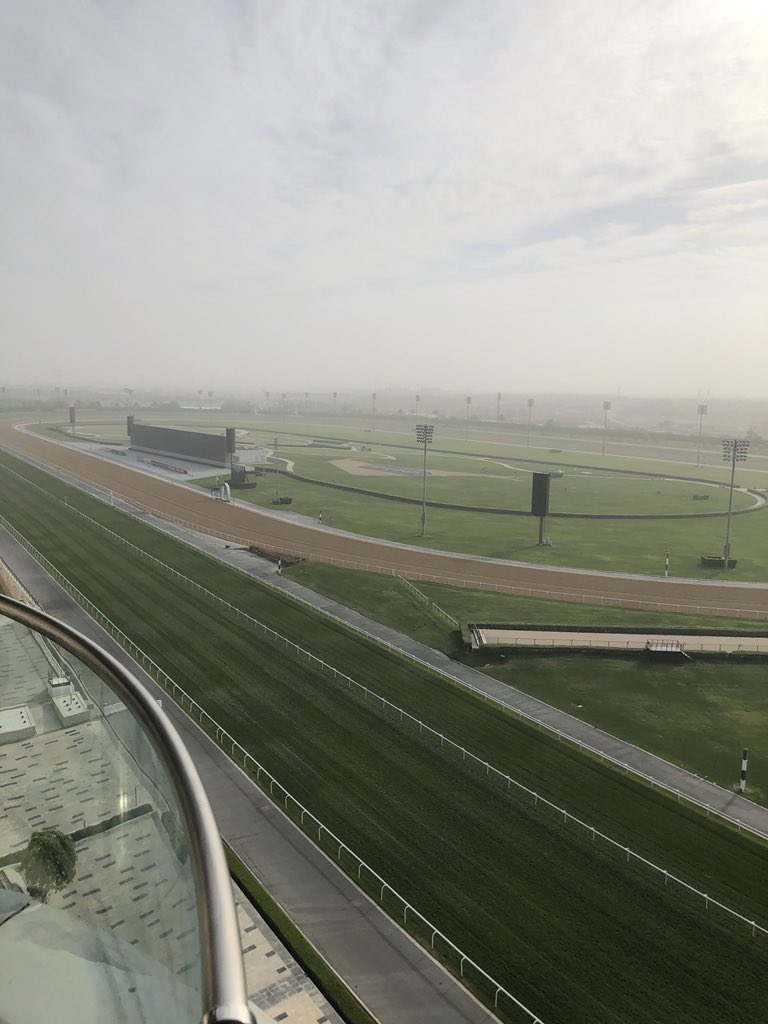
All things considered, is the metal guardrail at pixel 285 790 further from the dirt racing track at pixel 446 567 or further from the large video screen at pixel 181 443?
the large video screen at pixel 181 443

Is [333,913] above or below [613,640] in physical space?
below

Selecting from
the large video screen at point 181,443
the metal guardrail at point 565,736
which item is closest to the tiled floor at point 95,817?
the metal guardrail at point 565,736

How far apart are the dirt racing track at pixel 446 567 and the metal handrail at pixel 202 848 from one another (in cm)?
4537

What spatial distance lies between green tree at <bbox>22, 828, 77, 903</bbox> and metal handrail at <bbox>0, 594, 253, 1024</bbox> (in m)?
3.20

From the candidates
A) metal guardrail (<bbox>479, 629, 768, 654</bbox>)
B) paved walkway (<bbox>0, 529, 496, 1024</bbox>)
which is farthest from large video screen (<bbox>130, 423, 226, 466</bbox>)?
paved walkway (<bbox>0, 529, 496, 1024</bbox>)

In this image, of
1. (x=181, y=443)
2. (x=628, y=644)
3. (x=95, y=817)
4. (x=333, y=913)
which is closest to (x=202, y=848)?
(x=95, y=817)

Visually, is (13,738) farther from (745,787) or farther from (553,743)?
(745,787)

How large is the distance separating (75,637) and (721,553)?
67450 mm

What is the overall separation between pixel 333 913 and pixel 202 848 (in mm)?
17466

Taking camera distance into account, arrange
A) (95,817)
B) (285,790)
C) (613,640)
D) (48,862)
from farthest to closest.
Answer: (613,640), (285,790), (48,862), (95,817)

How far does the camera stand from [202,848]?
6.69 metres

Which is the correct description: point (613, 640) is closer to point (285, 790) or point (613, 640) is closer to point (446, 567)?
point (446, 567)

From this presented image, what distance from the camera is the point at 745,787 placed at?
91.7ft

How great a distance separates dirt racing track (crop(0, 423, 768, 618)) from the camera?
52.1 m
